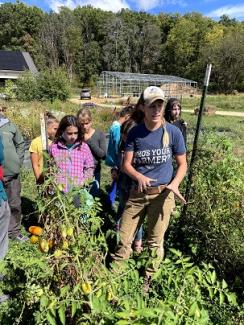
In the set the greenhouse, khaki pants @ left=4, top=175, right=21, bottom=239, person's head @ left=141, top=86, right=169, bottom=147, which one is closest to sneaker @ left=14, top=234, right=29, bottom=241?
khaki pants @ left=4, top=175, right=21, bottom=239

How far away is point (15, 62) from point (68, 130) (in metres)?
42.6

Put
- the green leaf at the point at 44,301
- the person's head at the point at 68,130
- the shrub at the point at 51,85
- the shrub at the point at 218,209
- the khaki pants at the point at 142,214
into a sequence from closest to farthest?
1. the green leaf at the point at 44,301
2. the khaki pants at the point at 142,214
3. the shrub at the point at 218,209
4. the person's head at the point at 68,130
5. the shrub at the point at 51,85

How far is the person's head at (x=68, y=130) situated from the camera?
361 centimetres

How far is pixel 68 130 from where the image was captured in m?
3.61

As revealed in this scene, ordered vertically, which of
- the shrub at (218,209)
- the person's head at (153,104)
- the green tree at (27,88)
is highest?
the person's head at (153,104)

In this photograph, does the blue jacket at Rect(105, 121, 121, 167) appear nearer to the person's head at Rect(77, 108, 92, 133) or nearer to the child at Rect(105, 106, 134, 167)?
the child at Rect(105, 106, 134, 167)

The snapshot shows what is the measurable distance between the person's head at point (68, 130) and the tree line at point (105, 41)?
54532 mm

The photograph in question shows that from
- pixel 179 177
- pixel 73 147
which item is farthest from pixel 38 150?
pixel 179 177

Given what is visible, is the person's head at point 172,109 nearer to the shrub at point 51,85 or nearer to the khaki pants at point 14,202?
the khaki pants at point 14,202

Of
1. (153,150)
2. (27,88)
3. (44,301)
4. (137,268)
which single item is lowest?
(27,88)

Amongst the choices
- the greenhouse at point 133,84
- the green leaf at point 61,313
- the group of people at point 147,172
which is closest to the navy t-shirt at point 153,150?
the group of people at point 147,172

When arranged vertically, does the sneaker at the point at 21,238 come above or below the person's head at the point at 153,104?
below

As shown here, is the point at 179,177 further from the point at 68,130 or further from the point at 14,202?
the point at 14,202

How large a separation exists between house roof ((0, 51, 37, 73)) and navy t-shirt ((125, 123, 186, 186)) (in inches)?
1599
